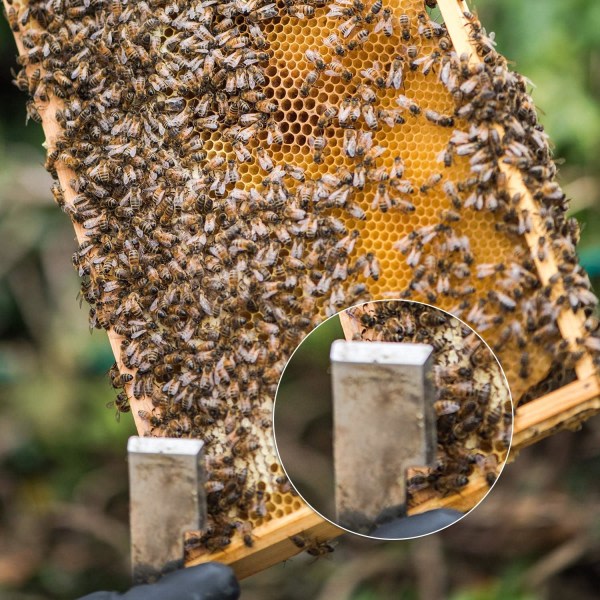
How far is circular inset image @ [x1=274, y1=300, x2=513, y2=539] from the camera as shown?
329 cm

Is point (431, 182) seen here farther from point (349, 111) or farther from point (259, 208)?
point (259, 208)

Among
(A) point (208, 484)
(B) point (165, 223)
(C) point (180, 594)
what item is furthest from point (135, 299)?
(C) point (180, 594)

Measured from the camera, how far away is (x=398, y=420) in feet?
10.7

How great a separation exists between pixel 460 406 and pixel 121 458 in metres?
4.84

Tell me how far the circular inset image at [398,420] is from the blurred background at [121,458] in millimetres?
2994

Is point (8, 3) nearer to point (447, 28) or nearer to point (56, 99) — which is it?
point (56, 99)

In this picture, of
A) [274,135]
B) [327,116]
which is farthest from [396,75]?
[274,135]

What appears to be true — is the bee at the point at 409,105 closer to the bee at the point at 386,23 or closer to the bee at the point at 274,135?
the bee at the point at 386,23

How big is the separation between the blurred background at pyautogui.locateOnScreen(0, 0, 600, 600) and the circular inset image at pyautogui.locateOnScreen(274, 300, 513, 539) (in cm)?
299

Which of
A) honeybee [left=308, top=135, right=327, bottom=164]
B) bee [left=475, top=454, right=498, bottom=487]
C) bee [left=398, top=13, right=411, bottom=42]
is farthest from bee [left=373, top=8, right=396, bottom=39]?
bee [left=475, top=454, right=498, bottom=487]

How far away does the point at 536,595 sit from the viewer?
20.4 ft

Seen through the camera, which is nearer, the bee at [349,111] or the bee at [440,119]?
the bee at [440,119]

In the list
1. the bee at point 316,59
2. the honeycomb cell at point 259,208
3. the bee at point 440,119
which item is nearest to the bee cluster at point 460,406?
the honeycomb cell at point 259,208

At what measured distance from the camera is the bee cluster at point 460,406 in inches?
133
